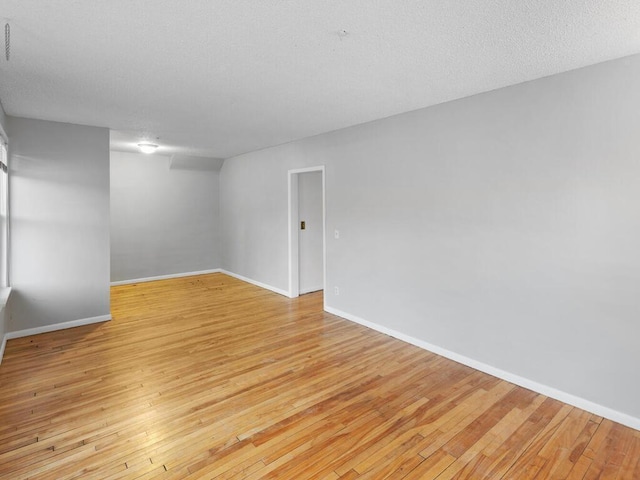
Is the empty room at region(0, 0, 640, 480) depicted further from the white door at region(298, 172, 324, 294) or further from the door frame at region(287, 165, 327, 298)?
the white door at region(298, 172, 324, 294)

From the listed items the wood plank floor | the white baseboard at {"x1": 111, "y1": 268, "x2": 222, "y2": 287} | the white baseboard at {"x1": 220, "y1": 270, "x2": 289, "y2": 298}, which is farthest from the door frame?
the white baseboard at {"x1": 111, "y1": 268, "x2": 222, "y2": 287}

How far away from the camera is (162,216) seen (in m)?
6.92

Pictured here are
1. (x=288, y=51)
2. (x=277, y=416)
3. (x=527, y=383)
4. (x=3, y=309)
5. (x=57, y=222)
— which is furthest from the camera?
(x=57, y=222)

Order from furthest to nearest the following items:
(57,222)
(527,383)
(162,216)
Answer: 1. (162,216)
2. (57,222)
3. (527,383)

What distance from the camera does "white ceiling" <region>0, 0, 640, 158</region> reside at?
5.72 ft

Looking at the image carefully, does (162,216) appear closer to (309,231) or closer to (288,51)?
(309,231)

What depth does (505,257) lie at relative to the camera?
288 centimetres

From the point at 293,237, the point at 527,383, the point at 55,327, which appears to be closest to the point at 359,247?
the point at 293,237

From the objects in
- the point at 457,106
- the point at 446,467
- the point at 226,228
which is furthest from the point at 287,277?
the point at 446,467

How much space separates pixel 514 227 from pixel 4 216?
16.7ft

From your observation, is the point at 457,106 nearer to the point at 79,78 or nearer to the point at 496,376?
the point at 496,376

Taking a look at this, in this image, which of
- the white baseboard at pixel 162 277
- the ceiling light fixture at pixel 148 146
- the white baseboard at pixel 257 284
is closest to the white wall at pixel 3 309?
the ceiling light fixture at pixel 148 146

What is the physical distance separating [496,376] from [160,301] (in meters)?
4.70

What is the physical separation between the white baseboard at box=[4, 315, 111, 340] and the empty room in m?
0.02
